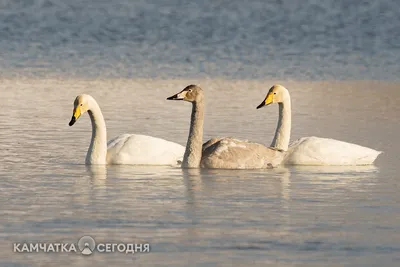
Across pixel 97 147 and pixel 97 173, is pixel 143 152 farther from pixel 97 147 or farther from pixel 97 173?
pixel 97 173

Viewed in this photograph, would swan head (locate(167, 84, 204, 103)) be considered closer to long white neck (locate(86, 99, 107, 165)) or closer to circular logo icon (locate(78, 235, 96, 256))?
long white neck (locate(86, 99, 107, 165))

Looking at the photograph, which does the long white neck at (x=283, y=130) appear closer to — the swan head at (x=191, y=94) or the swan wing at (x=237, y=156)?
the swan wing at (x=237, y=156)

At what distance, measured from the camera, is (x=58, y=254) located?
28.1 ft

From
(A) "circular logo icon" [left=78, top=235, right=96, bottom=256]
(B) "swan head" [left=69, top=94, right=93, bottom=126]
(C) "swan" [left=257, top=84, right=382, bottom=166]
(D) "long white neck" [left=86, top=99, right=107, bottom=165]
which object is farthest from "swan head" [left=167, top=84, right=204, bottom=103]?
(A) "circular logo icon" [left=78, top=235, right=96, bottom=256]

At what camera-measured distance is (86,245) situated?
29.0 ft

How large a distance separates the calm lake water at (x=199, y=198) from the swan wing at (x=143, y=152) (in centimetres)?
21

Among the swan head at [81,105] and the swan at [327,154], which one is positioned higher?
the swan head at [81,105]

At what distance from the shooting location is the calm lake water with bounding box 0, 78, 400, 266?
8.73m

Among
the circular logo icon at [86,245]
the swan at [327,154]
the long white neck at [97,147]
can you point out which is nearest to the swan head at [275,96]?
the swan at [327,154]

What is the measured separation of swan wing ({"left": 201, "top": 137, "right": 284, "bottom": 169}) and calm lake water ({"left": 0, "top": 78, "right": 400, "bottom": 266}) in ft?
0.60

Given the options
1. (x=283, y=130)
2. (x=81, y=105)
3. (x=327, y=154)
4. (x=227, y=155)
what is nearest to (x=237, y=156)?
(x=227, y=155)

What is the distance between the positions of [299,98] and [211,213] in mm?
11217

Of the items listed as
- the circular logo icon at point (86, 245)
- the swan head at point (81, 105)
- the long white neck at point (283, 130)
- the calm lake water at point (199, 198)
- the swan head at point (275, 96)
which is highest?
the swan head at point (275, 96)

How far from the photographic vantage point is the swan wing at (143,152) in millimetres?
13508
